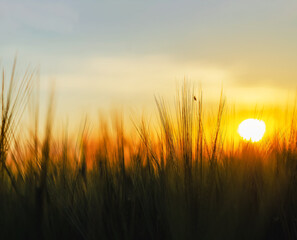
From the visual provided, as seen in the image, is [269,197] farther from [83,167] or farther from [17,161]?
[17,161]

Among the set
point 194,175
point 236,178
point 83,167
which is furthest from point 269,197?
point 83,167

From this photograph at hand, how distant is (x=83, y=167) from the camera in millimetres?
2334

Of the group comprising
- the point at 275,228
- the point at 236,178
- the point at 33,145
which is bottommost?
the point at 275,228

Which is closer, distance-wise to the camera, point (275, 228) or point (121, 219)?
point (121, 219)

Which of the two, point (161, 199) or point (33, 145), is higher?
point (33, 145)

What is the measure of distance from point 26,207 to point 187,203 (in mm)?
775

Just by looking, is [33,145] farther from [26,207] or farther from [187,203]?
[187,203]

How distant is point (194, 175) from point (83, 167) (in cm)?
87

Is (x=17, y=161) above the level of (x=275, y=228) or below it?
above

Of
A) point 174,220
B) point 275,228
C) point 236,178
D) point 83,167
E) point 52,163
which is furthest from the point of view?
point 83,167

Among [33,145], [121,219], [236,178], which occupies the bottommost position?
[121,219]

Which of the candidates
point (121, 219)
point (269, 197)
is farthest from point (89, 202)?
point (269, 197)

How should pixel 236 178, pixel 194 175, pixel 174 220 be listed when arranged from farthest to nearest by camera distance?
pixel 236 178 → pixel 194 175 → pixel 174 220

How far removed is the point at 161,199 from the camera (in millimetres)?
1802
